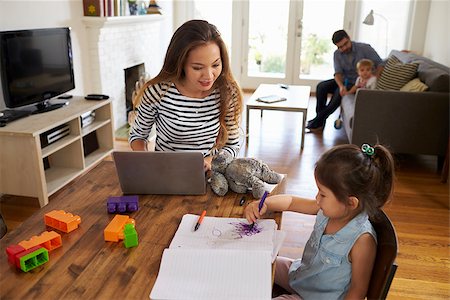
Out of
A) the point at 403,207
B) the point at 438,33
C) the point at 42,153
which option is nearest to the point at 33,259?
the point at 42,153

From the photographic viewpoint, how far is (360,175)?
3.61 feet

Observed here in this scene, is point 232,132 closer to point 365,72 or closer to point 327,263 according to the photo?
point 327,263

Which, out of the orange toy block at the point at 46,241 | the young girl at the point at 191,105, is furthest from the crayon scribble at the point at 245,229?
the orange toy block at the point at 46,241

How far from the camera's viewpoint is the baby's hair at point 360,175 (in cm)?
110

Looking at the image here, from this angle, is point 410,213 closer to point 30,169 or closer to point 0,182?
point 30,169

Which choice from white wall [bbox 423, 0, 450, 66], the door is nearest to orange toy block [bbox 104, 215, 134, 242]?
white wall [bbox 423, 0, 450, 66]

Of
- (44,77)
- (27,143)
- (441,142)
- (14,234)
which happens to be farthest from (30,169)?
(441,142)

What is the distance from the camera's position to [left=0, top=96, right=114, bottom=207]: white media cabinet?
8.23 ft

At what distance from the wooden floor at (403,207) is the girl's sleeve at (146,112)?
1.06m

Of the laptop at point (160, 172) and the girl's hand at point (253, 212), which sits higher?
the laptop at point (160, 172)

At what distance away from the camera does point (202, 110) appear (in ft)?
5.23

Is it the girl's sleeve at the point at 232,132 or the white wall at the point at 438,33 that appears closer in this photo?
the girl's sleeve at the point at 232,132

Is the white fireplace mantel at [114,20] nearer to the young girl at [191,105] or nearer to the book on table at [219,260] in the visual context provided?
the young girl at [191,105]

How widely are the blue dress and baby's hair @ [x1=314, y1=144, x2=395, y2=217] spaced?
0.06m
